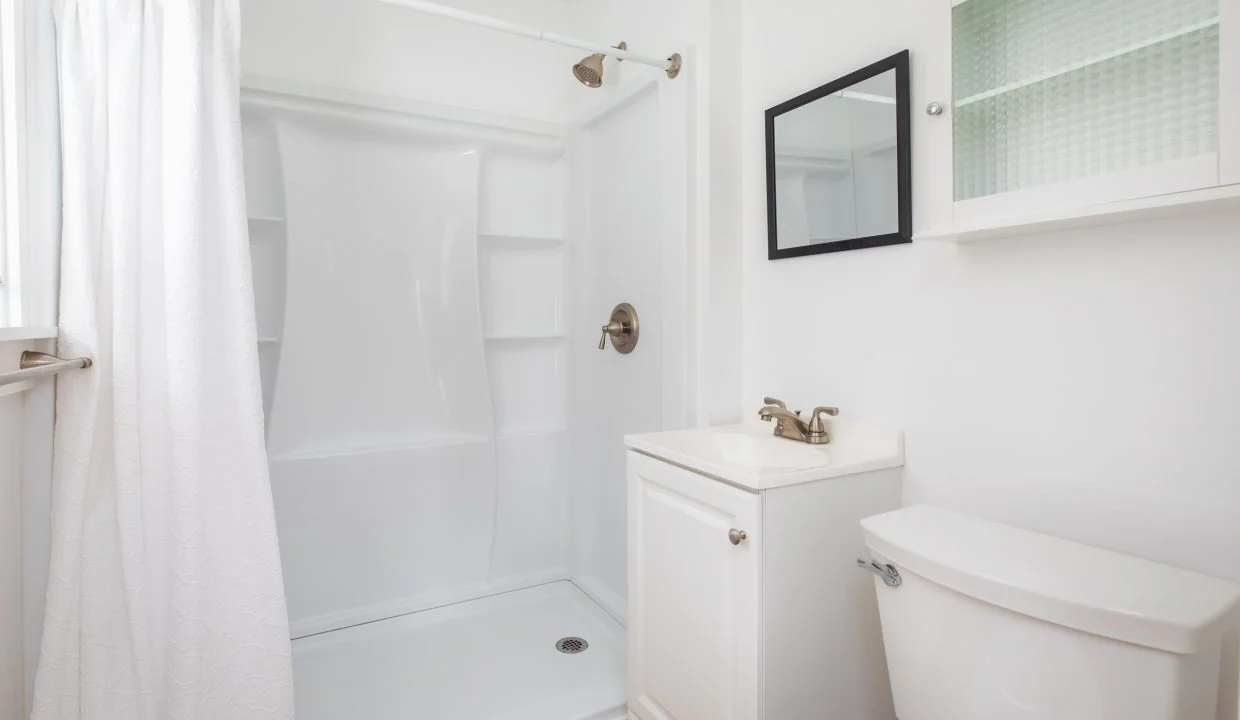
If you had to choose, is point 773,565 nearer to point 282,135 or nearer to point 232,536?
point 232,536

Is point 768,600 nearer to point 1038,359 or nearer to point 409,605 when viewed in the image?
point 1038,359

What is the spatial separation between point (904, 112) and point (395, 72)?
179 cm

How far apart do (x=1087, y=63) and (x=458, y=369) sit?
201 centimetres

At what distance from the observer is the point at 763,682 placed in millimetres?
1152

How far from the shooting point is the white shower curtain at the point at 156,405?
1037mm

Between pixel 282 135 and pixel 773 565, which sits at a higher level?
pixel 282 135

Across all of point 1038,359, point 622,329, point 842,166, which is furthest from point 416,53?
point 1038,359

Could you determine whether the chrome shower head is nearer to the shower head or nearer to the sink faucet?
the shower head

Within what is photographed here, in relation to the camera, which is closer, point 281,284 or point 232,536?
point 232,536

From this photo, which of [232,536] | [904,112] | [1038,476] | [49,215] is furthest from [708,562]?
[49,215]

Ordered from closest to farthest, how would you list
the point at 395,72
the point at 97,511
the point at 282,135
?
the point at 97,511, the point at 282,135, the point at 395,72

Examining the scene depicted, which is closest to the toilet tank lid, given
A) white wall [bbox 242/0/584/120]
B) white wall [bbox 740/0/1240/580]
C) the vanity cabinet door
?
white wall [bbox 740/0/1240/580]

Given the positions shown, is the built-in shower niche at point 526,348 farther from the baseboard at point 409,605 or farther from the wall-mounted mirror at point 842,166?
the wall-mounted mirror at point 842,166

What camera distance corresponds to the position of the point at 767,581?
1146 millimetres
